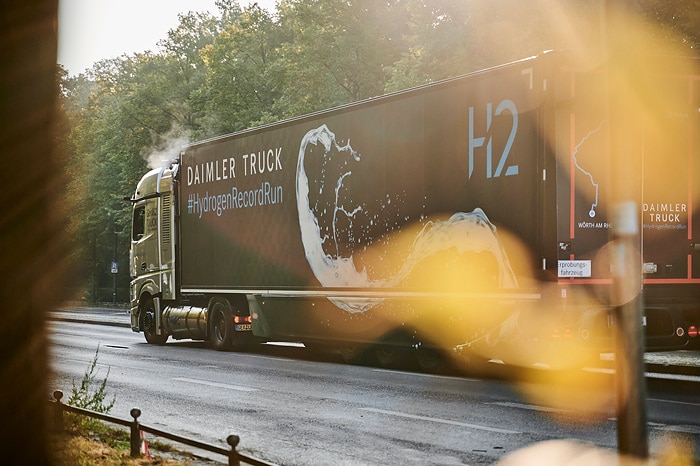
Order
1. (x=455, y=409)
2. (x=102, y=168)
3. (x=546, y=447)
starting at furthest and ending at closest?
(x=102, y=168) → (x=455, y=409) → (x=546, y=447)

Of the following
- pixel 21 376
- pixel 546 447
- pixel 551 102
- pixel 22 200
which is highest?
pixel 551 102

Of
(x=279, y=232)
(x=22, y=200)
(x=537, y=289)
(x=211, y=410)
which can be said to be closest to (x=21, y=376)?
(x=22, y=200)

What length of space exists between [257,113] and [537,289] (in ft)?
125

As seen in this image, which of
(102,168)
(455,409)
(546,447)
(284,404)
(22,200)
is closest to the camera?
(22,200)

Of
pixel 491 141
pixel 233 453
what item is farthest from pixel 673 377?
pixel 233 453

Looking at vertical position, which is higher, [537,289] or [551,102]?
[551,102]

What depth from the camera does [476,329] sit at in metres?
14.1

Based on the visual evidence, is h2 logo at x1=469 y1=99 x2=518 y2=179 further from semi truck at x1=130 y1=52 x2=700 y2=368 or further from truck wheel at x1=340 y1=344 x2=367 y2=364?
truck wheel at x1=340 y1=344 x2=367 y2=364

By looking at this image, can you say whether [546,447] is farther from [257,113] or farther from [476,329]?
[257,113]

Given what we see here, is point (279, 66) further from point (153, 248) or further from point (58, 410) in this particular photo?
point (58, 410)

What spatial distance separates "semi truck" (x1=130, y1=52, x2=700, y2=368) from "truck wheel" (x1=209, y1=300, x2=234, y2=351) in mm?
799

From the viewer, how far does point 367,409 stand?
11.9 meters

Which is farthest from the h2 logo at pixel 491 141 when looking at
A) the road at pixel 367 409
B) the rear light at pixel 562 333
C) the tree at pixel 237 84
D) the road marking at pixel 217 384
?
the tree at pixel 237 84

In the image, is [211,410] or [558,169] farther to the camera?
[558,169]
